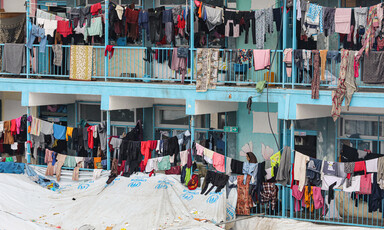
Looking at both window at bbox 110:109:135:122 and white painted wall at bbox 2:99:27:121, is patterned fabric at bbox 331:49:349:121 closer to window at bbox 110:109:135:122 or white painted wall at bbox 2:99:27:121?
window at bbox 110:109:135:122

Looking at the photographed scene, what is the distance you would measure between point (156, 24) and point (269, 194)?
19.7 ft

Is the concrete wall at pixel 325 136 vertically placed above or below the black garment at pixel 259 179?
above

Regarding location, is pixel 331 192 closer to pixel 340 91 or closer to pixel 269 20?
pixel 340 91

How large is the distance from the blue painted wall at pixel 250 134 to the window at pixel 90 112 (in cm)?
510

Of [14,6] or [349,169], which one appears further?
[14,6]

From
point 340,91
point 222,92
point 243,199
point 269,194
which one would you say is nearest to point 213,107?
point 222,92

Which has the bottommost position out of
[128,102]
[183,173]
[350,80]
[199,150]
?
[183,173]

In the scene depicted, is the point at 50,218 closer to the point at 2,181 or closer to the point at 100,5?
the point at 2,181

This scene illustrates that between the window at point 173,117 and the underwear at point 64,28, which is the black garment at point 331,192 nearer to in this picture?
the window at point 173,117

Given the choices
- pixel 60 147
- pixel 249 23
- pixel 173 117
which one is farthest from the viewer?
pixel 60 147

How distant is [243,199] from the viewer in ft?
52.1

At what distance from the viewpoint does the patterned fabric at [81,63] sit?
18.0m

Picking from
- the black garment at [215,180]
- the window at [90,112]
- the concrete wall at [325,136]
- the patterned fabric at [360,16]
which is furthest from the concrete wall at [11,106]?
the patterned fabric at [360,16]

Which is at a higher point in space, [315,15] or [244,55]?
[315,15]
